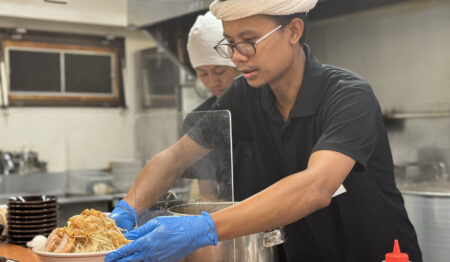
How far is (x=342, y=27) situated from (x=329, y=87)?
2.68 meters

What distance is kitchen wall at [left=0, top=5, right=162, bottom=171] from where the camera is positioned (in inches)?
224

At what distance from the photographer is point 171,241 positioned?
120 cm

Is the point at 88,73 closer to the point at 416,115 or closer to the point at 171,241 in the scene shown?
the point at 416,115

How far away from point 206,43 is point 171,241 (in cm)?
130

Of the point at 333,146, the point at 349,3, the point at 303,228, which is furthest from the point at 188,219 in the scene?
the point at 349,3

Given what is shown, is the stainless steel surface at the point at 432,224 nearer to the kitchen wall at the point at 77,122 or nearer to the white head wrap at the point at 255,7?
the white head wrap at the point at 255,7

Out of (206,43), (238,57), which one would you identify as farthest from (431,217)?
(238,57)

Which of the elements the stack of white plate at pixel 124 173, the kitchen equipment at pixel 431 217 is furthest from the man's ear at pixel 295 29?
the stack of white plate at pixel 124 173

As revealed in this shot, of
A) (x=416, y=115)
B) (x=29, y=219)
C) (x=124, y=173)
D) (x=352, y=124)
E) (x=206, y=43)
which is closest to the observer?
(x=352, y=124)

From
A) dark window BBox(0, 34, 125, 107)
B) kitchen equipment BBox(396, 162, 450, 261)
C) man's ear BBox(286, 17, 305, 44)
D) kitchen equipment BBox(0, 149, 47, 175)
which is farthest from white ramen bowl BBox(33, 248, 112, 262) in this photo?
dark window BBox(0, 34, 125, 107)

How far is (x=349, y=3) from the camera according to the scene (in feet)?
13.1

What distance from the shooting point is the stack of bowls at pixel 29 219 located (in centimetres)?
190

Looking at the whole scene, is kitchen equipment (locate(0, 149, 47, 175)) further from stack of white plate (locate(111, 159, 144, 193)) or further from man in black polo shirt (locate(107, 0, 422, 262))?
man in black polo shirt (locate(107, 0, 422, 262))

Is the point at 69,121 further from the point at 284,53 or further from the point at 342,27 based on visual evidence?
the point at 284,53
